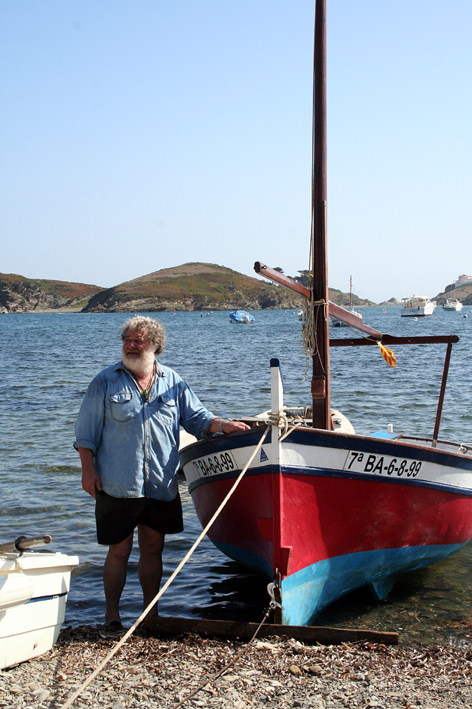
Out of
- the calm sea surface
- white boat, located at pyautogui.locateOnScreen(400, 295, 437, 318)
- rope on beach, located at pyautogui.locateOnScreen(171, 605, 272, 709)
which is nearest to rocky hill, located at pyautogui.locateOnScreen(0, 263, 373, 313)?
white boat, located at pyautogui.locateOnScreen(400, 295, 437, 318)

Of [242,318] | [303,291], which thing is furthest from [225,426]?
[242,318]

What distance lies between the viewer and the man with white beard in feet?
16.6

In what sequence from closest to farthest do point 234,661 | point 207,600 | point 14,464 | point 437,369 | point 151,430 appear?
point 234,661 < point 151,430 < point 207,600 < point 14,464 < point 437,369

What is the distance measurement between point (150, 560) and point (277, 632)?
123 centimetres

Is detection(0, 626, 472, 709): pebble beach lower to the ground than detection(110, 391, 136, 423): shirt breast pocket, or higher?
lower

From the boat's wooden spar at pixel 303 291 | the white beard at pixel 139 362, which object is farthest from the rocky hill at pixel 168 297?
the white beard at pixel 139 362

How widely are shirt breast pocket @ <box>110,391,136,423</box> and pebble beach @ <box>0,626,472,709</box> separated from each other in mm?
1726

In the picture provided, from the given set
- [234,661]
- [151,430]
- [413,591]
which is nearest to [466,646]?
[413,591]

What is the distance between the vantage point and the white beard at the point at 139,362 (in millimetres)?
5211

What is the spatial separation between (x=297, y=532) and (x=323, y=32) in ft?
16.8

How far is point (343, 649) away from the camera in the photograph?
476 cm

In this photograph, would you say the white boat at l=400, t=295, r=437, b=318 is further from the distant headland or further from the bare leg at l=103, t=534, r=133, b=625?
the bare leg at l=103, t=534, r=133, b=625

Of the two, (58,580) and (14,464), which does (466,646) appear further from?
(14,464)

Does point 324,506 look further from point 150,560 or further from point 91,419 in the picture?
point 91,419
